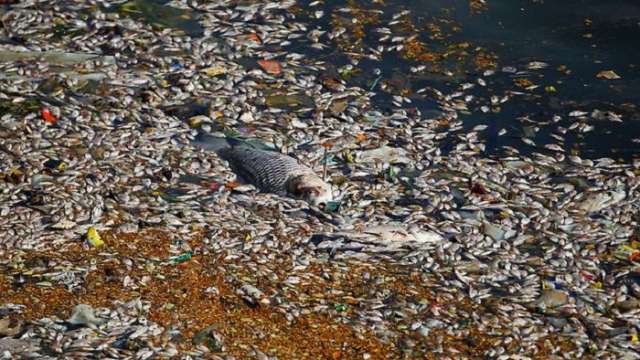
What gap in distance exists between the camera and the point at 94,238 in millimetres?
5250

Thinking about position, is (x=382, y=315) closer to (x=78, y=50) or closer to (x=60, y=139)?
(x=60, y=139)

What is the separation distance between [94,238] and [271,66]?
8.30ft

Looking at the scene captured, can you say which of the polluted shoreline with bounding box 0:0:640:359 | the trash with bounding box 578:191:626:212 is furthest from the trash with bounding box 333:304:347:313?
the trash with bounding box 578:191:626:212

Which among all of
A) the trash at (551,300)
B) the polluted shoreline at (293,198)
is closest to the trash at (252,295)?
the polluted shoreline at (293,198)

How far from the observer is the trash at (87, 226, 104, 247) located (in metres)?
5.22

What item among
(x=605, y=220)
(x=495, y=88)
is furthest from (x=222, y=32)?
(x=605, y=220)

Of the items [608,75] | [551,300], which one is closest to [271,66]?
[608,75]

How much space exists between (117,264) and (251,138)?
166 centimetres

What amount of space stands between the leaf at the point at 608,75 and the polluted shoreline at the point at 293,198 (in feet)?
0.06

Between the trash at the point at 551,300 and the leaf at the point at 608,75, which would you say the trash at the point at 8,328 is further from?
the leaf at the point at 608,75

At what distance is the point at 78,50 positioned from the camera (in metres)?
7.34

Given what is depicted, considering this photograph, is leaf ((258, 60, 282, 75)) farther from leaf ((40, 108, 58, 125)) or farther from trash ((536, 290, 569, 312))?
trash ((536, 290, 569, 312))

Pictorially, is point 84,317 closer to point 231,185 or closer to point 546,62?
point 231,185

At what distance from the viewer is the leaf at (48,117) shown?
6.38 meters
